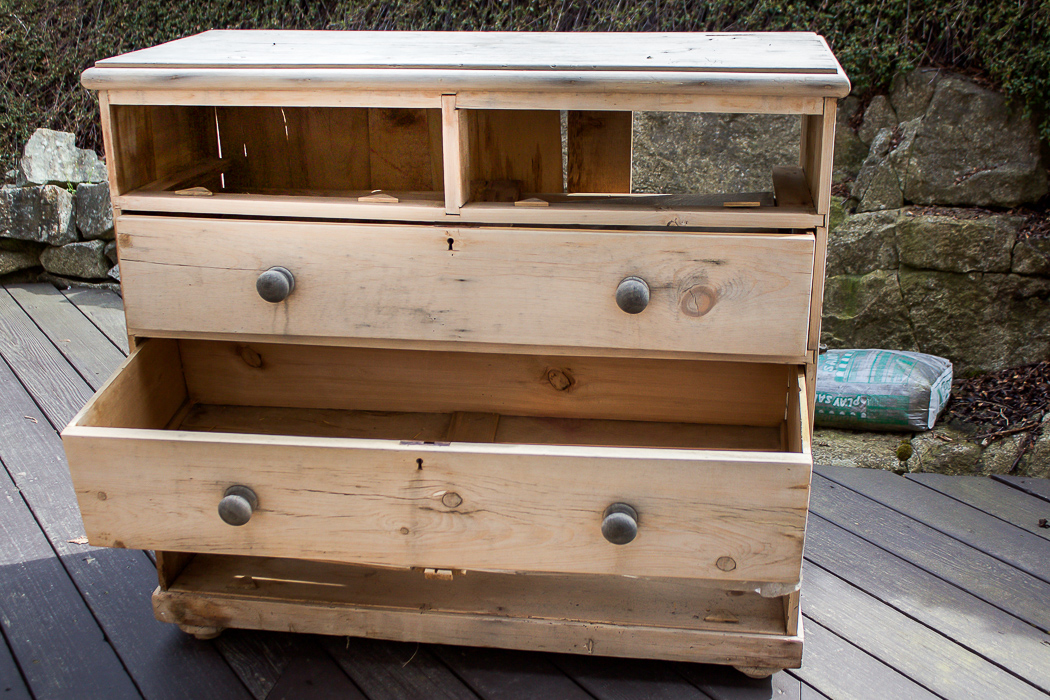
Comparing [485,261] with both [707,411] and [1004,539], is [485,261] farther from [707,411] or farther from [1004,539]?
[1004,539]

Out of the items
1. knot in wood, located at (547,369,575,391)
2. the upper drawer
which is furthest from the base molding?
A: the upper drawer

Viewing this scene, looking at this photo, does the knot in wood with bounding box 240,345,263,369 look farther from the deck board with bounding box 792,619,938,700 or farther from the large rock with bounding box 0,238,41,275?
the large rock with bounding box 0,238,41,275

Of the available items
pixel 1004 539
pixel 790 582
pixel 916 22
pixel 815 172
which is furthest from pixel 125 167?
pixel 916 22

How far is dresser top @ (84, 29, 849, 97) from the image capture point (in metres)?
1.15

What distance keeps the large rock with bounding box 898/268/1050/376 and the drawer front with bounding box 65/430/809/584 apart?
209 cm

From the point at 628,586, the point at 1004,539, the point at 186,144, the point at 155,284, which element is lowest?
the point at 1004,539

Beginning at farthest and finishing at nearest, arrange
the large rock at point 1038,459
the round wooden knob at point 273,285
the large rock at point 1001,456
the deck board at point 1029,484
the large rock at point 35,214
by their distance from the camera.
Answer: the large rock at point 35,214 → the large rock at point 1001,456 → the large rock at point 1038,459 → the deck board at point 1029,484 → the round wooden knob at point 273,285

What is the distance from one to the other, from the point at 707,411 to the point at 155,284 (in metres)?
1.04

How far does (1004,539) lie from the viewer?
185 centimetres

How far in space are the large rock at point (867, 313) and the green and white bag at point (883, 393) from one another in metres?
0.38

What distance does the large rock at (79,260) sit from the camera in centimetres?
335

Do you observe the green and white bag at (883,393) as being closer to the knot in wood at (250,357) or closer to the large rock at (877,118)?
the large rock at (877,118)

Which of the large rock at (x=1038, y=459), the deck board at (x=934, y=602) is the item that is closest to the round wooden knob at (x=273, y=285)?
the deck board at (x=934, y=602)

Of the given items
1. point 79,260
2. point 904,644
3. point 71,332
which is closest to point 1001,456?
point 904,644
